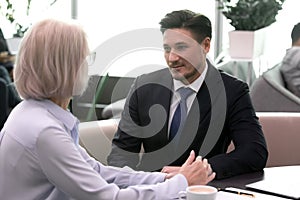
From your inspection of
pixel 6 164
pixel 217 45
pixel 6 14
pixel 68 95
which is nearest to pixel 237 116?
pixel 68 95

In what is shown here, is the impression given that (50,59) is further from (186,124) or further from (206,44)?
(206,44)

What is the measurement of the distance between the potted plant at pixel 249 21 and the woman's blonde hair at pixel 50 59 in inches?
118

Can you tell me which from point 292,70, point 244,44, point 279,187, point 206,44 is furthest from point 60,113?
point 244,44

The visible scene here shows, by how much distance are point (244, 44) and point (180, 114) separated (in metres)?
2.26

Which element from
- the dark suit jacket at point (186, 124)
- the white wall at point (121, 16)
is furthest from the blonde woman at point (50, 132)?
the white wall at point (121, 16)

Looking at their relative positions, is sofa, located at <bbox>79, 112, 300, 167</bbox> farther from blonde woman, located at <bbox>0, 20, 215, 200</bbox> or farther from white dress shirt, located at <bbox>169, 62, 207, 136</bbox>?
blonde woman, located at <bbox>0, 20, 215, 200</bbox>

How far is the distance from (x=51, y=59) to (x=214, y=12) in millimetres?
3796

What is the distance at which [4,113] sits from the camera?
12.5 ft

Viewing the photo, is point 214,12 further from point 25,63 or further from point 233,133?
point 25,63

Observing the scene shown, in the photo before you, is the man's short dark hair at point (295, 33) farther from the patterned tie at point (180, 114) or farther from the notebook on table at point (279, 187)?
the notebook on table at point (279, 187)

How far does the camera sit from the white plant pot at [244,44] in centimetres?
422

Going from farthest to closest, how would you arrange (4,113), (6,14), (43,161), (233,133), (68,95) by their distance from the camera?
(6,14) < (4,113) < (233,133) < (68,95) < (43,161)

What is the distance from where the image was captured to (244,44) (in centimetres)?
425

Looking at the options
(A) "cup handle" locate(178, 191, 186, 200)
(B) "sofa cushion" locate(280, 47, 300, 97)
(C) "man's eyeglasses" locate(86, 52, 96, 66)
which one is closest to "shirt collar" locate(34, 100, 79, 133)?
(C) "man's eyeglasses" locate(86, 52, 96, 66)
